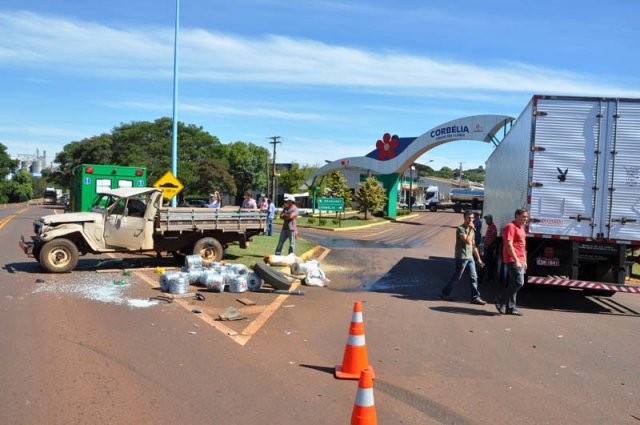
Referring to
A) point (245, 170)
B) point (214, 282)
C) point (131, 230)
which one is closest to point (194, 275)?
point (214, 282)

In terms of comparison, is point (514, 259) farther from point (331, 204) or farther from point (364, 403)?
point (331, 204)

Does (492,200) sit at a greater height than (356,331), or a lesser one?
greater

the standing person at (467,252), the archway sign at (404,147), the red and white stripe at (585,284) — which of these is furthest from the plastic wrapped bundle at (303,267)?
the archway sign at (404,147)

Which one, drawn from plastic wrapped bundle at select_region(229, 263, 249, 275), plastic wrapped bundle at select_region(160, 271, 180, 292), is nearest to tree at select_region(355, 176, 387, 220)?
plastic wrapped bundle at select_region(229, 263, 249, 275)

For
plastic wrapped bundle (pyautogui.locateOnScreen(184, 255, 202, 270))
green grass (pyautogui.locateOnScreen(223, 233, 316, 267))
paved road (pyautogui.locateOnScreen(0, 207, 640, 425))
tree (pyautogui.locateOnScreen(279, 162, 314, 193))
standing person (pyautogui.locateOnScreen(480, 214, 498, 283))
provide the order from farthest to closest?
tree (pyautogui.locateOnScreen(279, 162, 314, 193)) → green grass (pyautogui.locateOnScreen(223, 233, 316, 267)) → standing person (pyautogui.locateOnScreen(480, 214, 498, 283)) → plastic wrapped bundle (pyautogui.locateOnScreen(184, 255, 202, 270)) → paved road (pyautogui.locateOnScreen(0, 207, 640, 425))

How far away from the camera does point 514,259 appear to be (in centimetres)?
913

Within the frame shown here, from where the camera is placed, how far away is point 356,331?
5684 millimetres

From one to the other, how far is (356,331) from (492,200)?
13319mm

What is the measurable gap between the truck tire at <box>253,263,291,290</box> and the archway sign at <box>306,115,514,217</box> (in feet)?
93.7

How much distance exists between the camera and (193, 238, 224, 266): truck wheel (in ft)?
43.5

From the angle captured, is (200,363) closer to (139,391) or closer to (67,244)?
(139,391)

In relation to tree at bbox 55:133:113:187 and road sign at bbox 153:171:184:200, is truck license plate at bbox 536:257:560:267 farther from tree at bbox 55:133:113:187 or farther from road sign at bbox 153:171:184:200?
tree at bbox 55:133:113:187

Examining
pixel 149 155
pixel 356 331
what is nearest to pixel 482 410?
pixel 356 331

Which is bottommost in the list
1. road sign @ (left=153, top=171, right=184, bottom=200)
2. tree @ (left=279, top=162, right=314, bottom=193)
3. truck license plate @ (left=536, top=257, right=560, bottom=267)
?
truck license plate @ (left=536, top=257, right=560, bottom=267)
